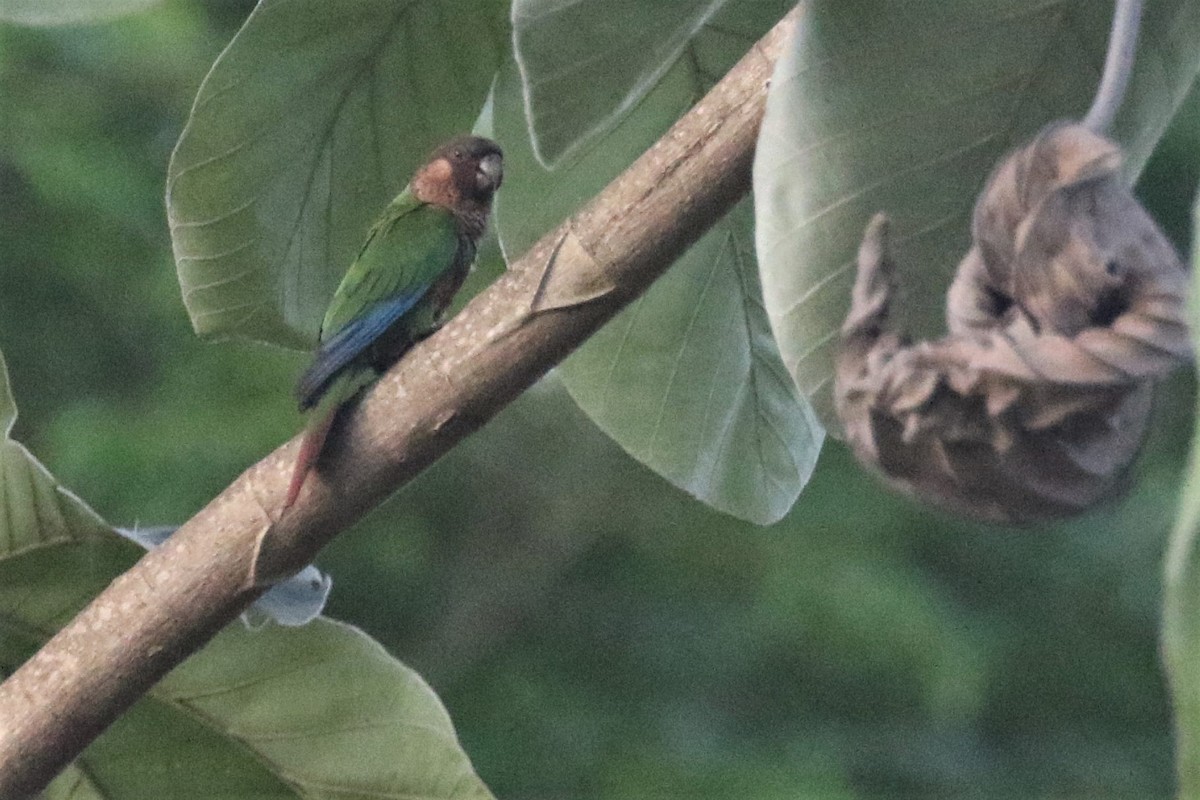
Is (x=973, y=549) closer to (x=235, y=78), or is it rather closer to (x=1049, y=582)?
(x=1049, y=582)

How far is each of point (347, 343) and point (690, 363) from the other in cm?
13

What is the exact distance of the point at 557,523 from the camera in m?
2.13

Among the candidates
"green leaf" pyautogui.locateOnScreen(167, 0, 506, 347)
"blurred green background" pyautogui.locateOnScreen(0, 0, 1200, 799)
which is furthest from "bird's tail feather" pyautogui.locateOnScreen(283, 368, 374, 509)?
"blurred green background" pyautogui.locateOnScreen(0, 0, 1200, 799)

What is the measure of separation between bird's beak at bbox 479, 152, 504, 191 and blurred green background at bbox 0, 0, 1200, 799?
1102 mm

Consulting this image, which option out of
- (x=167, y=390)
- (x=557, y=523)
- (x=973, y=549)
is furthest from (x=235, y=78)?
(x=973, y=549)

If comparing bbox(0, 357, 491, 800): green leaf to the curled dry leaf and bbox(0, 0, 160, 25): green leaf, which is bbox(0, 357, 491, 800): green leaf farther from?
the curled dry leaf

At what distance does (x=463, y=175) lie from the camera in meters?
0.58

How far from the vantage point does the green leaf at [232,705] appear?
627 millimetres

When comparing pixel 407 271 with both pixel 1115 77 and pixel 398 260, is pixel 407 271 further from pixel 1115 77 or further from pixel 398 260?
pixel 1115 77

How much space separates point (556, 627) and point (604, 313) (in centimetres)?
171

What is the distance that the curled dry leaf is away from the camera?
0.31m

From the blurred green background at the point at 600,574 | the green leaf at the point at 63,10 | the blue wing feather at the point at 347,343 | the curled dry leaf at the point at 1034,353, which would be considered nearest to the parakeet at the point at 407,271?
the blue wing feather at the point at 347,343

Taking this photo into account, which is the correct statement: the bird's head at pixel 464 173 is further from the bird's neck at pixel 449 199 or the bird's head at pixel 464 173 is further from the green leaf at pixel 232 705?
the green leaf at pixel 232 705

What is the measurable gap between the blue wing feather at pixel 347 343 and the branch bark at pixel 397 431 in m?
0.03
